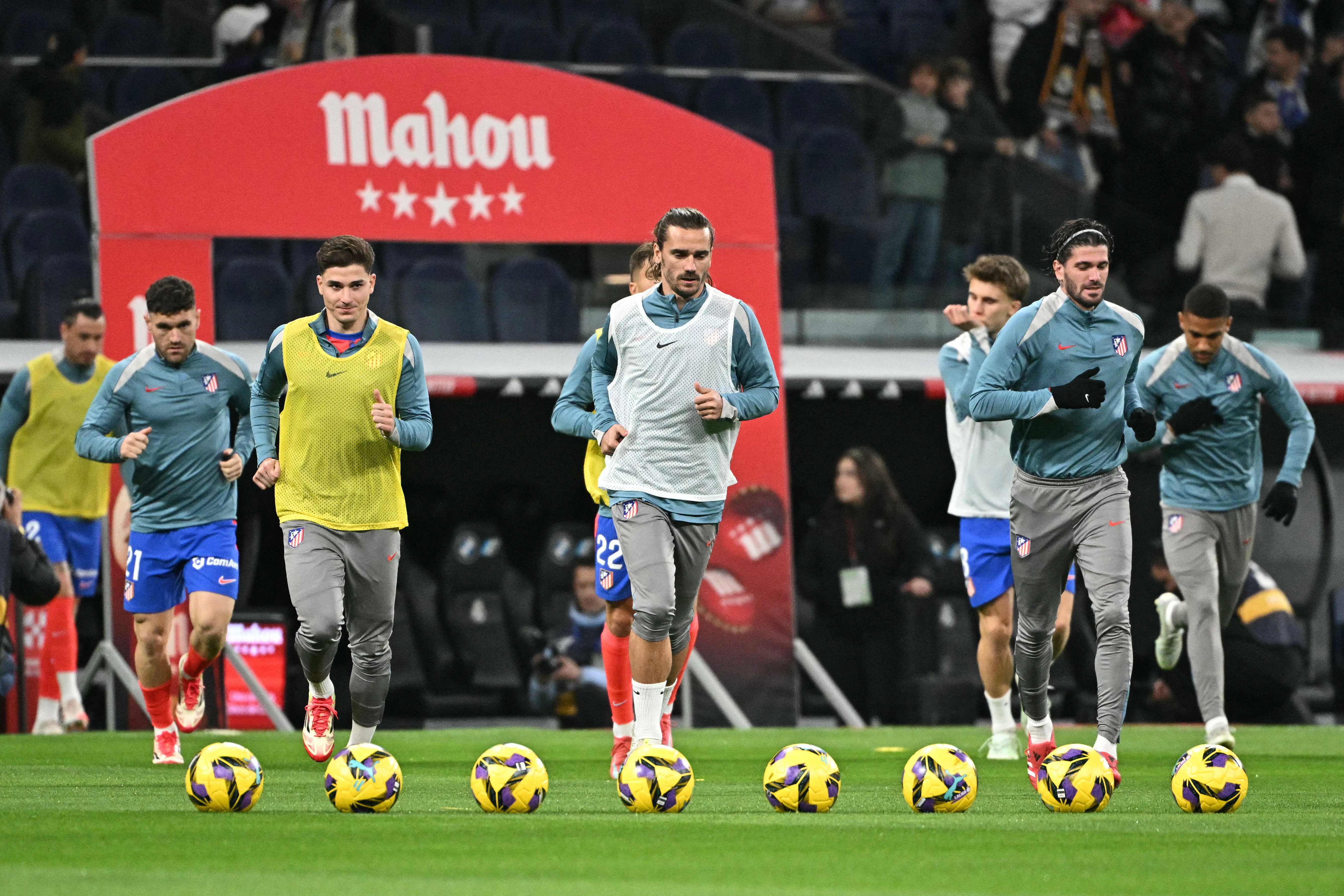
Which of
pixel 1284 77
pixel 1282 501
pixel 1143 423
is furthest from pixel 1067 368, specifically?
pixel 1284 77

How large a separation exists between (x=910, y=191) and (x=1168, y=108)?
435 cm

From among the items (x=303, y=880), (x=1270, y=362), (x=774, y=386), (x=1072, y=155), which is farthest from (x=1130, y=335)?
(x=1072, y=155)

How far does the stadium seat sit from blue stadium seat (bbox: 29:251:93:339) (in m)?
3.88

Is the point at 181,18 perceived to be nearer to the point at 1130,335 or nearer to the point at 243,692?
the point at 243,692

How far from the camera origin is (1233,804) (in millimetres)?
7543

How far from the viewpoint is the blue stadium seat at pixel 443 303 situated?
47.5 ft

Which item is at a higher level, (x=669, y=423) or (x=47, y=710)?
(x=669, y=423)

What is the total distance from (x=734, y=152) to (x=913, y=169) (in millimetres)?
1915

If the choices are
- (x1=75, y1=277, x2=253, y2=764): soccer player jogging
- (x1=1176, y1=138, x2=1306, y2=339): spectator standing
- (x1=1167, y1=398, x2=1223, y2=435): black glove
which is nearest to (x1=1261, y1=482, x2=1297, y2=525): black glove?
(x1=1167, y1=398, x2=1223, y2=435): black glove

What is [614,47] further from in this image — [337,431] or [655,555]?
[655,555]

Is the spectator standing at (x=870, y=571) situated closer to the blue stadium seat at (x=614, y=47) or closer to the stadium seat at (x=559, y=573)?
the stadium seat at (x=559, y=573)

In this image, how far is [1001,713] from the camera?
10.5 metres

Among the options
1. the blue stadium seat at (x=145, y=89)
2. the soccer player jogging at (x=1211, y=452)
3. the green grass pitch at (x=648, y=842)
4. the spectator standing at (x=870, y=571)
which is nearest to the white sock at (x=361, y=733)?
the green grass pitch at (x=648, y=842)

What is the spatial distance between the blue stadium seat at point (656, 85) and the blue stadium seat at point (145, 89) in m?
3.44
